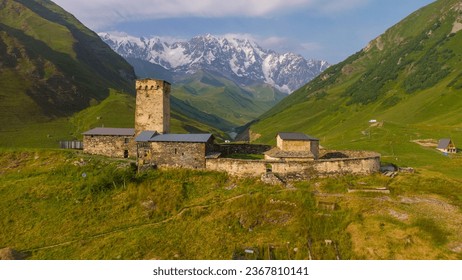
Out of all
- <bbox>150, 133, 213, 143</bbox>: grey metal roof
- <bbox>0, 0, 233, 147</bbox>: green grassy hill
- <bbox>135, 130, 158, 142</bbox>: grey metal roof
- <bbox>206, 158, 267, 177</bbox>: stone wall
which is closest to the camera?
<bbox>206, 158, 267, 177</bbox>: stone wall

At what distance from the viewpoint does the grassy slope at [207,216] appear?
30.1m

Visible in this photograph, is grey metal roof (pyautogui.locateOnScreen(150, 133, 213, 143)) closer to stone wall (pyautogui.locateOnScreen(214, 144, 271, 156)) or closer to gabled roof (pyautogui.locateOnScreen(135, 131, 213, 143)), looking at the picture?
gabled roof (pyautogui.locateOnScreen(135, 131, 213, 143))

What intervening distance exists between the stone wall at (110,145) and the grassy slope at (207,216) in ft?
18.4

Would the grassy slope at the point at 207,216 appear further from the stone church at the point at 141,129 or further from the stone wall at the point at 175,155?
the stone church at the point at 141,129

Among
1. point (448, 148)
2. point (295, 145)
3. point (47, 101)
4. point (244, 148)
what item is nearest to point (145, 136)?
point (244, 148)

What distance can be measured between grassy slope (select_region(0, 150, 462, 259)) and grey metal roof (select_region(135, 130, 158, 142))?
14.0ft

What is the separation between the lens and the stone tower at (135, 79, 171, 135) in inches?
1991

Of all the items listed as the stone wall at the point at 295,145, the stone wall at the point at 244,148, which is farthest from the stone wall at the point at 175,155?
the stone wall at the point at 295,145

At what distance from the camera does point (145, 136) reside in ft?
155

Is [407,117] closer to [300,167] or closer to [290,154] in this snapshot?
[290,154]

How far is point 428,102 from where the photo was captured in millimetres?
146500

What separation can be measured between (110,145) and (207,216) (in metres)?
23.0

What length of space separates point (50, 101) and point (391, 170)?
13318 cm

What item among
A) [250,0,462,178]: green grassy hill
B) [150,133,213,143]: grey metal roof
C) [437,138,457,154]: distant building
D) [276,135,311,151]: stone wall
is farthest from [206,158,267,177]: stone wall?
[437,138,457,154]: distant building
